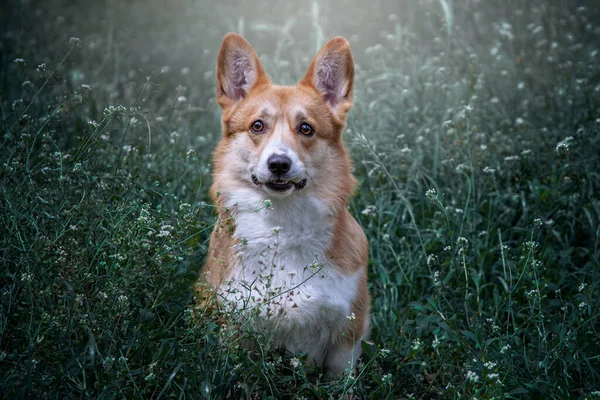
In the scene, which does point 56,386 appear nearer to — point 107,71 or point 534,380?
point 534,380

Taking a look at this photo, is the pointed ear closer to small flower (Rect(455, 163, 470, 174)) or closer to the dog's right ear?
the dog's right ear

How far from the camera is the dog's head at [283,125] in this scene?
10.4 ft

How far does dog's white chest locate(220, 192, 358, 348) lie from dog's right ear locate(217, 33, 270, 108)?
0.71 meters

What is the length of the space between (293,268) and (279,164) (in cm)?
51

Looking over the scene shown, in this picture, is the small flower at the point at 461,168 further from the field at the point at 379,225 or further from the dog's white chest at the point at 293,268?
the dog's white chest at the point at 293,268

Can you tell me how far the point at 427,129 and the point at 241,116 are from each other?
5.84 feet

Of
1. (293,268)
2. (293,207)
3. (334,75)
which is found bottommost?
(293,268)

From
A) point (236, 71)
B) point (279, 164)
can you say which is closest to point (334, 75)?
point (236, 71)

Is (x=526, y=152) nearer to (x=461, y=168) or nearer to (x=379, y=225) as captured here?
(x=461, y=168)

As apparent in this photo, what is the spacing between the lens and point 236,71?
361 centimetres

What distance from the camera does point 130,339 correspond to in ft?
8.05

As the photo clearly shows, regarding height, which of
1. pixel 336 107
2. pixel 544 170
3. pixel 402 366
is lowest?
pixel 402 366

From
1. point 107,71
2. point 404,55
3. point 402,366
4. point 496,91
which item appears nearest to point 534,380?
point 402,366

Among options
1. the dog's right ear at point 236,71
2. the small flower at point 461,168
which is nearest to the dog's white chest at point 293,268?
the dog's right ear at point 236,71
